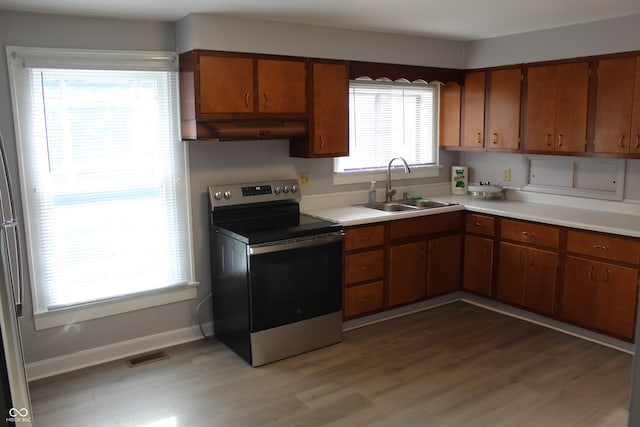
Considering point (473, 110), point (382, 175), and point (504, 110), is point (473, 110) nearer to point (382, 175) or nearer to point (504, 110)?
point (504, 110)

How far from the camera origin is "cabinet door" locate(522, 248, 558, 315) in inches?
158

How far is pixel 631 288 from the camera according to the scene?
356 cm

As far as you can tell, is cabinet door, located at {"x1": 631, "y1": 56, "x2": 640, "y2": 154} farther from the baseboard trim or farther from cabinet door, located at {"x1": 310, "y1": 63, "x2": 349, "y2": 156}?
the baseboard trim

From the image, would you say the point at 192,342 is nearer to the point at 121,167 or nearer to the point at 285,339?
the point at 285,339

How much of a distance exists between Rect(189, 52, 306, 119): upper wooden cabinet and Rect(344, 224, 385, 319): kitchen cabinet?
1000mm

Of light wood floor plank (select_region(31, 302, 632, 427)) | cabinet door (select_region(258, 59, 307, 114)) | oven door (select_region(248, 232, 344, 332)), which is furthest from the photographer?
cabinet door (select_region(258, 59, 307, 114))

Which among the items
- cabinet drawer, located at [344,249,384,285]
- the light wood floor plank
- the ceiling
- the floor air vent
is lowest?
the light wood floor plank

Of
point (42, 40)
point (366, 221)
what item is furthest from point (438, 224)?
point (42, 40)

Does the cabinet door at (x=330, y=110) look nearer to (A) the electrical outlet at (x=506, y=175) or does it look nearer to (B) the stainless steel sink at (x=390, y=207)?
(B) the stainless steel sink at (x=390, y=207)

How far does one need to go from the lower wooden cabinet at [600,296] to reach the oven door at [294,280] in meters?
1.68

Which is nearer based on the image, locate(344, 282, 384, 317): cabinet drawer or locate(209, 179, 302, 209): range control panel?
locate(209, 179, 302, 209): range control panel

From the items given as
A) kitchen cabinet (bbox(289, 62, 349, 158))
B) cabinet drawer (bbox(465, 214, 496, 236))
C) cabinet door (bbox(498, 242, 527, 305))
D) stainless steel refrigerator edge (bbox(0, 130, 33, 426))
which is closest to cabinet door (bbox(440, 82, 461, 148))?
cabinet drawer (bbox(465, 214, 496, 236))

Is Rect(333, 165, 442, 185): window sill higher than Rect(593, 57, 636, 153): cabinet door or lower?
lower

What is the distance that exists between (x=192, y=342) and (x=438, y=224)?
215 cm
